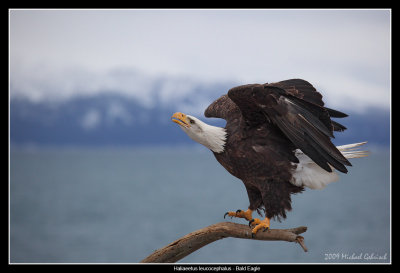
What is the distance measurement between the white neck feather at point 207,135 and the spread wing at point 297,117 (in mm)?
313

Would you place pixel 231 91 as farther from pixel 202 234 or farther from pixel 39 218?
pixel 39 218

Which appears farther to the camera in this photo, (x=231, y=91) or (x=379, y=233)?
(x=379, y=233)

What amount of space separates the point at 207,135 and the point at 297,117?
2.48 feet

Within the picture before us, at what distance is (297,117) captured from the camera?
3.80 meters

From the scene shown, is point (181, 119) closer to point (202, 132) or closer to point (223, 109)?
point (202, 132)

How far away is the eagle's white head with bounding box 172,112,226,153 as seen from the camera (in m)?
3.85

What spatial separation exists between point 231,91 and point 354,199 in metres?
32.2

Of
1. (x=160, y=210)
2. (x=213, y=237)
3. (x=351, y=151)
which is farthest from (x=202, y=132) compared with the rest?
(x=160, y=210)

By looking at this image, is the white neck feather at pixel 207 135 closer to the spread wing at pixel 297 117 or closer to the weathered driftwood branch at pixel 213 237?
the spread wing at pixel 297 117

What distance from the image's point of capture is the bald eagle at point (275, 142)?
3.78 metres
